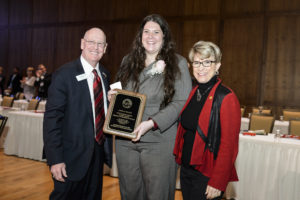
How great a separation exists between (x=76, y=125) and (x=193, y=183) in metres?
0.92

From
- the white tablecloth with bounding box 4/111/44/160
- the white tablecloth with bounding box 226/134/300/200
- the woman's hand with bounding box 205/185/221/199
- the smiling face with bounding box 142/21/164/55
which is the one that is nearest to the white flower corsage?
the smiling face with bounding box 142/21/164/55

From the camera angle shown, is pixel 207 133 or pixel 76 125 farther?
pixel 76 125

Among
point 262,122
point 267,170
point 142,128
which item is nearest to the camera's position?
point 142,128

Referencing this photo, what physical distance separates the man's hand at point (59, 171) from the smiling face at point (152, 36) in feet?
3.41

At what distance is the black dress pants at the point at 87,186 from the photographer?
6.94 ft

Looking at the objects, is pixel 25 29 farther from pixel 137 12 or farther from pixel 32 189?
pixel 32 189

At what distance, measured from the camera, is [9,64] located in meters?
14.4

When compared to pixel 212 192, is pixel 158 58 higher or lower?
higher

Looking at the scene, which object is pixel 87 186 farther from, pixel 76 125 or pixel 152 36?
pixel 152 36

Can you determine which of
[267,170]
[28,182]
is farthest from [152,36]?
[28,182]

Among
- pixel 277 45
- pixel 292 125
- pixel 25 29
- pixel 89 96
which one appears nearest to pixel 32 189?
pixel 89 96

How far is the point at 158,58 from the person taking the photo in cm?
209

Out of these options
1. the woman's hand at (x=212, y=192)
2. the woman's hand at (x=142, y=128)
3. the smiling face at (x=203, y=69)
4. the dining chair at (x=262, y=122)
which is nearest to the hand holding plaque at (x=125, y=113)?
the woman's hand at (x=142, y=128)

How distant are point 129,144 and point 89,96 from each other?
0.48 m
